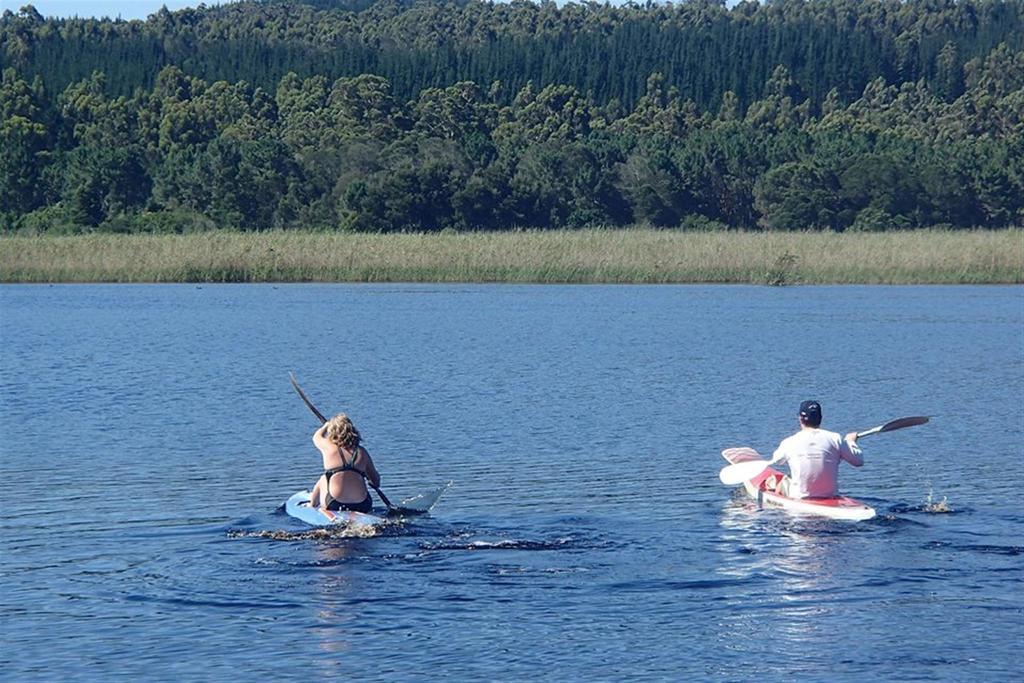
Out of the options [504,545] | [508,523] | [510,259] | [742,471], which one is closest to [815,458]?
[742,471]

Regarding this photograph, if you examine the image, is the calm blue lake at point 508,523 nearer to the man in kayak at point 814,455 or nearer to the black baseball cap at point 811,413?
the man in kayak at point 814,455

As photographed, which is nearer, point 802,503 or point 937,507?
point 802,503

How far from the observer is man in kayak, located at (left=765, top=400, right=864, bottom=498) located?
46.5ft

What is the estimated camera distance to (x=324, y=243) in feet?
160

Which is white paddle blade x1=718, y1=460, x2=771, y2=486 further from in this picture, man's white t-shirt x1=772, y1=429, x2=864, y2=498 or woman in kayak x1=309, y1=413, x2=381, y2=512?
woman in kayak x1=309, y1=413, x2=381, y2=512

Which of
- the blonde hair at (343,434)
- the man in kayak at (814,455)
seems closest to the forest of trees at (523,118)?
the blonde hair at (343,434)

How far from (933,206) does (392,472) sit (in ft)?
195

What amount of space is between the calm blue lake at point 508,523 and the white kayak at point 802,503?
6.6 inches

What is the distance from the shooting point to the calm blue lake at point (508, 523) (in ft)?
34.0

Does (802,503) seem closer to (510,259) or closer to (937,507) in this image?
(937,507)

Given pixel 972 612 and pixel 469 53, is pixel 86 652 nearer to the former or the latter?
pixel 972 612

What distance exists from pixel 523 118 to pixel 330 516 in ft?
302

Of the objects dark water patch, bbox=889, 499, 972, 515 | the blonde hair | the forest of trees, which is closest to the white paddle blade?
dark water patch, bbox=889, 499, 972, 515

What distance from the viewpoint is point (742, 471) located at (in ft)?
49.8
